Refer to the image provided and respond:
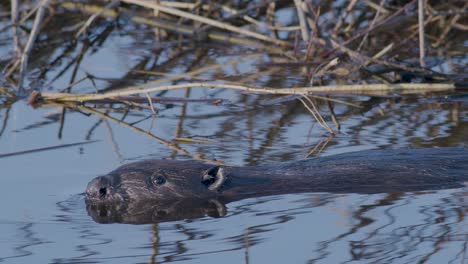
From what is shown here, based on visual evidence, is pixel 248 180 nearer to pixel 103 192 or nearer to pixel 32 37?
pixel 103 192

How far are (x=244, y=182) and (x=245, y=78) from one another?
2.55 metres

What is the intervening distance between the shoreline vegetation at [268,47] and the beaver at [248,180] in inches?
30.7

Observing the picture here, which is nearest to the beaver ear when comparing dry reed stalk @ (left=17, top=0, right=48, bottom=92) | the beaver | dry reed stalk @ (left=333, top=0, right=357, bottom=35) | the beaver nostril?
the beaver

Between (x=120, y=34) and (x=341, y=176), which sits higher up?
(x=120, y=34)

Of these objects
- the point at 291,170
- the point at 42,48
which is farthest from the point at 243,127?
the point at 42,48

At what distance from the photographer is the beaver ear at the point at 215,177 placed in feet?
15.0

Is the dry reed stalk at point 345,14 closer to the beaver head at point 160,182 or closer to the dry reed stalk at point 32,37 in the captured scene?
the dry reed stalk at point 32,37

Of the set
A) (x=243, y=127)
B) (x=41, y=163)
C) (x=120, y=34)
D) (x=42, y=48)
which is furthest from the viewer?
(x=120, y=34)

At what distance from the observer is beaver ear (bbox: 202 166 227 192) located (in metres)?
4.56

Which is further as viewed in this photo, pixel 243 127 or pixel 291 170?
pixel 243 127

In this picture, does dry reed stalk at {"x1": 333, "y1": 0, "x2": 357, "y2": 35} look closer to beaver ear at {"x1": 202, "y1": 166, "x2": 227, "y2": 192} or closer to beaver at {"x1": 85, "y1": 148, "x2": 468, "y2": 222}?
beaver at {"x1": 85, "y1": 148, "x2": 468, "y2": 222}

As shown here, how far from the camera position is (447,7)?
8570 millimetres

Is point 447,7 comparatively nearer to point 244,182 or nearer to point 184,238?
point 244,182

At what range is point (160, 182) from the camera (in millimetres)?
4590
